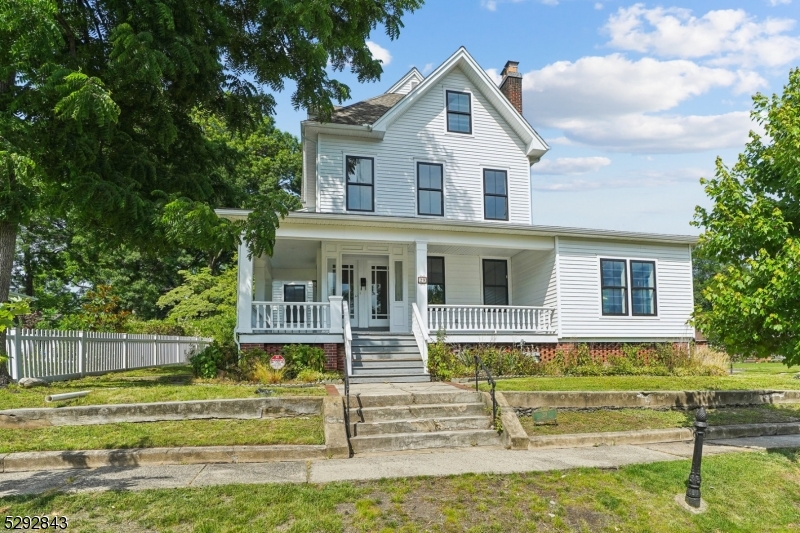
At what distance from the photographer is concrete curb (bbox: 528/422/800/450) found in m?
8.48

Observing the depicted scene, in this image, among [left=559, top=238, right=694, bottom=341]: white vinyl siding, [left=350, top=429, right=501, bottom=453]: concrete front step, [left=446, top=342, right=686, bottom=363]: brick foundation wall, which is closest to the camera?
[left=350, top=429, right=501, bottom=453]: concrete front step

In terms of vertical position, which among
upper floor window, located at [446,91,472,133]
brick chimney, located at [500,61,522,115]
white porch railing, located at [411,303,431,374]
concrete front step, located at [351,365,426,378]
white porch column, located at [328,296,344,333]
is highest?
brick chimney, located at [500,61,522,115]

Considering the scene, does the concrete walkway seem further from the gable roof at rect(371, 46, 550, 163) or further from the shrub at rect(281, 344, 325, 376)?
the gable roof at rect(371, 46, 550, 163)

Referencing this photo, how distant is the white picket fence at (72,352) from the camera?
1157cm

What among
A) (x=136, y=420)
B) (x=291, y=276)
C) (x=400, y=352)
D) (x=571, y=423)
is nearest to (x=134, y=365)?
(x=291, y=276)

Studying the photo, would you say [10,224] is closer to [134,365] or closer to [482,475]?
[134,365]

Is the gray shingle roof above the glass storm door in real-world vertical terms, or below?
above

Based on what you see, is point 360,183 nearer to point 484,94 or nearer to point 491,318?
point 484,94

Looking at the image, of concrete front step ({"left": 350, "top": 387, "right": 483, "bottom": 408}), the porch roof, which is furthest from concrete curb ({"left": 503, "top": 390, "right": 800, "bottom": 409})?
the porch roof

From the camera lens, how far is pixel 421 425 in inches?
341

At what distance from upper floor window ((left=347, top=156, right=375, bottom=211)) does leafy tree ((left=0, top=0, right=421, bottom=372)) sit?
204 cm

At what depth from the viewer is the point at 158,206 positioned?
1216 centimetres

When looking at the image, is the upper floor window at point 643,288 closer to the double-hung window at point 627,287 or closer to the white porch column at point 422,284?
the double-hung window at point 627,287

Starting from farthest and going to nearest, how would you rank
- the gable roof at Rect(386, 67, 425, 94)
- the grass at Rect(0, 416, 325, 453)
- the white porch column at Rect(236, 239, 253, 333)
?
the gable roof at Rect(386, 67, 425, 94) < the white porch column at Rect(236, 239, 253, 333) < the grass at Rect(0, 416, 325, 453)
